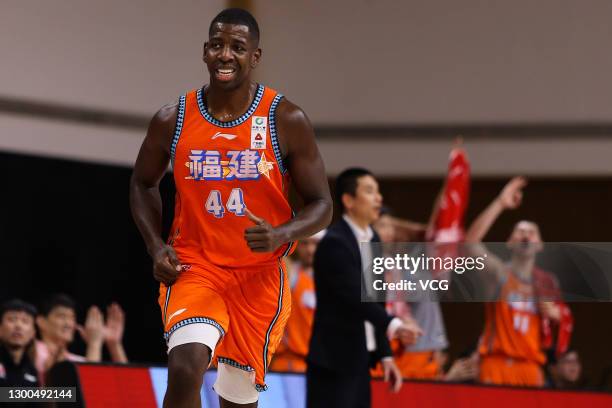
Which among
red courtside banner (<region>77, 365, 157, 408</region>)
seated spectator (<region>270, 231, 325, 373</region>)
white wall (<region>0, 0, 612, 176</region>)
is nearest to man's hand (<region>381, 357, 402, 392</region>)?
red courtside banner (<region>77, 365, 157, 408</region>)

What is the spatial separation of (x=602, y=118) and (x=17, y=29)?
6398 millimetres

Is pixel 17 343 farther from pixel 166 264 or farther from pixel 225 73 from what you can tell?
pixel 225 73

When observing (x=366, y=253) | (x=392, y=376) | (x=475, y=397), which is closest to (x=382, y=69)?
(x=475, y=397)

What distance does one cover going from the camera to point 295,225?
4184mm

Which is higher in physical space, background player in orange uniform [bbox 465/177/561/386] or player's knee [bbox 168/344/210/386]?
background player in orange uniform [bbox 465/177/561/386]

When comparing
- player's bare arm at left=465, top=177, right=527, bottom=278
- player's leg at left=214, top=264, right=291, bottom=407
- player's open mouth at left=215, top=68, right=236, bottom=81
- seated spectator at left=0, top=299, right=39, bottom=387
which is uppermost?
player's bare arm at left=465, top=177, right=527, bottom=278

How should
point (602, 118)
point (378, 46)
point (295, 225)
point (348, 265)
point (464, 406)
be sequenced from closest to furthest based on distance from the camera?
point (295, 225) → point (348, 265) → point (464, 406) → point (602, 118) → point (378, 46)

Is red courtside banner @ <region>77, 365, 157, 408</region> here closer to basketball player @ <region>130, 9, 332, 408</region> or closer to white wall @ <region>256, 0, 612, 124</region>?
basketball player @ <region>130, 9, 332, 408</region>

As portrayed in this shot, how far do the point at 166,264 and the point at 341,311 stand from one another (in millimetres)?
2104

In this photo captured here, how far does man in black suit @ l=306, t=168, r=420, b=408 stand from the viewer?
601 cm

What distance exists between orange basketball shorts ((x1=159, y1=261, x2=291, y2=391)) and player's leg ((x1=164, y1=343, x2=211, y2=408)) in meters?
0.14

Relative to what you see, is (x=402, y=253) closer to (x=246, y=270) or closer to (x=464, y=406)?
(x=464, y=406)

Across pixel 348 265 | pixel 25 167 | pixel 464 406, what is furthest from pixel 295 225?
pixel 25 167

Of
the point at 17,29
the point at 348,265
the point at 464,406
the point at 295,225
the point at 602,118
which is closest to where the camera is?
the point at 295,225
